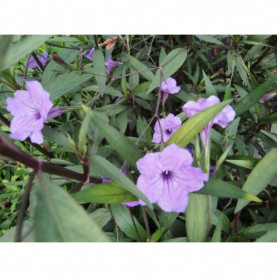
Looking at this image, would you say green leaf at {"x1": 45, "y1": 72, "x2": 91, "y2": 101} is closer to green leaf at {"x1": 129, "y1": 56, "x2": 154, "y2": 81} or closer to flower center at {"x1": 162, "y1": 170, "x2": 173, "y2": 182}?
green leaf at {"x1": 129, "y1": 56, "x2": 154, "y2": 81}

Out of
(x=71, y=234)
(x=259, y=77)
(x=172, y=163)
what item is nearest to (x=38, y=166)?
(x=71, y=234)

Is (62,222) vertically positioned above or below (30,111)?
below

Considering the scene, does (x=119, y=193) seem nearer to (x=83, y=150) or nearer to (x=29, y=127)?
(x=83, y=150)

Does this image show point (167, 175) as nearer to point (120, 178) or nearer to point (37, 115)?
point (120, 178)

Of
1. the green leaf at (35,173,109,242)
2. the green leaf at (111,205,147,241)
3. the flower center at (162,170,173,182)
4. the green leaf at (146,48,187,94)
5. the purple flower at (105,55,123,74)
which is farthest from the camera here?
the purple flower at (105,55,123,74)

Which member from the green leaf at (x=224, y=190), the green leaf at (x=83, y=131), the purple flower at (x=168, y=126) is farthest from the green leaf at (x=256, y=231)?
the green leaf at (x=83, y=131)

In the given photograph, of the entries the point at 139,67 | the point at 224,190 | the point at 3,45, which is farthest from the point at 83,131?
the point at 139,67

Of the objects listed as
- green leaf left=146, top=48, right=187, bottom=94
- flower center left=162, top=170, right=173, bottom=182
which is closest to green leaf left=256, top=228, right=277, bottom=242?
flower center left=162, top=170, right=173, bottom=182
